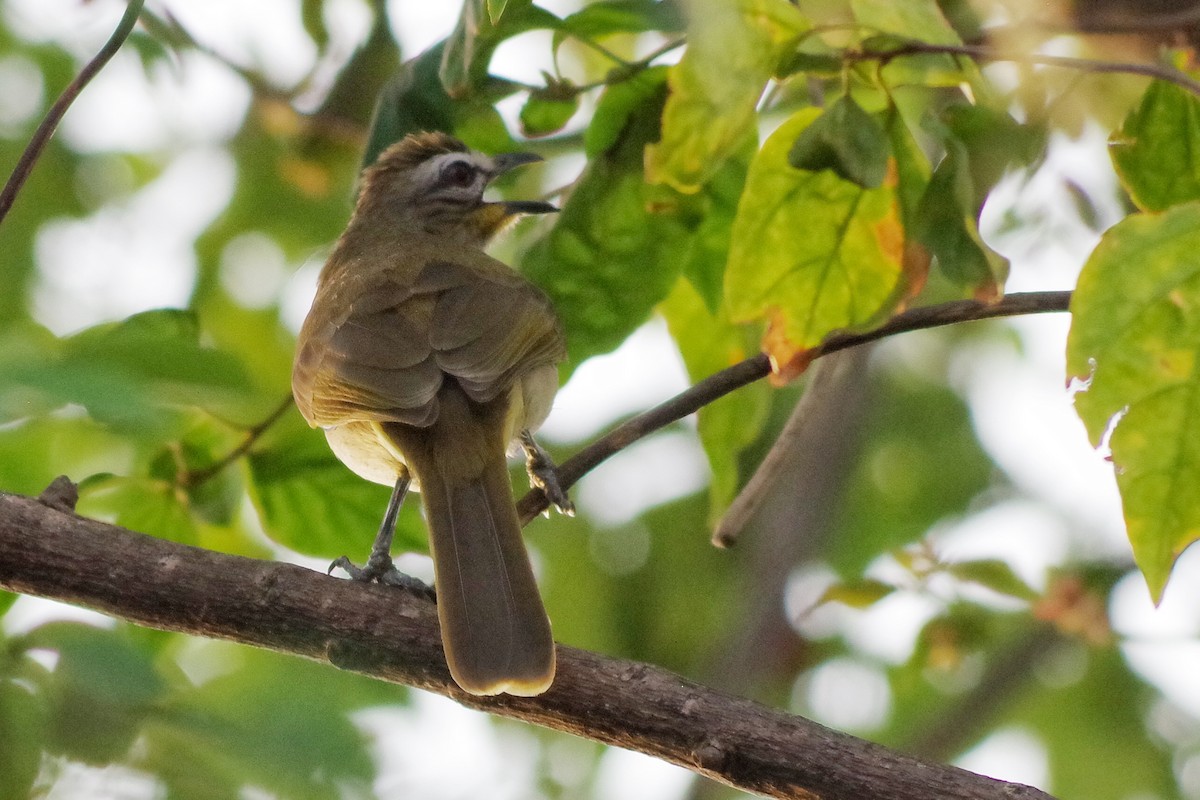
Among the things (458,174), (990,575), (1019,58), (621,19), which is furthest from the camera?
(458,174)

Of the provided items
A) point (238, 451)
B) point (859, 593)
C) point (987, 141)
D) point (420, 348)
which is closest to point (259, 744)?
point (987, 141)

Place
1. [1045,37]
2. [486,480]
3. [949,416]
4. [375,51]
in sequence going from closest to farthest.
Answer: [1045,37] < [486,480] < [375,51] < [949,416]

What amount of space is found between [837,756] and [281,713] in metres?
1.06

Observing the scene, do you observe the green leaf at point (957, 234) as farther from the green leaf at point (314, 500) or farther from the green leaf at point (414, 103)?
the green leaf at point (314, 500)

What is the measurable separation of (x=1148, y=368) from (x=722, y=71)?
819mm

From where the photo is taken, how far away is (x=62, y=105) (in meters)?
2.75

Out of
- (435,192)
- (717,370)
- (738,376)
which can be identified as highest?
(738,376)

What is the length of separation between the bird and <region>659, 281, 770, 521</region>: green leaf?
12.1 inches

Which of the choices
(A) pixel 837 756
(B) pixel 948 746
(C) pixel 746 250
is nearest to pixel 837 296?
(C) pixel 746 250

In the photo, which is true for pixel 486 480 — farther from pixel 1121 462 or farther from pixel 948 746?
pixel 948 746

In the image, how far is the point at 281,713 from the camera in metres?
1.69

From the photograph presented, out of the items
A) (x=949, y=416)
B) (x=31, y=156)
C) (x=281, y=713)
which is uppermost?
(x=31, y=156)

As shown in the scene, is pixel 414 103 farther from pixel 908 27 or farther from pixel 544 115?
pixel 908 27

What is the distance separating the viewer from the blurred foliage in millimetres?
1915
